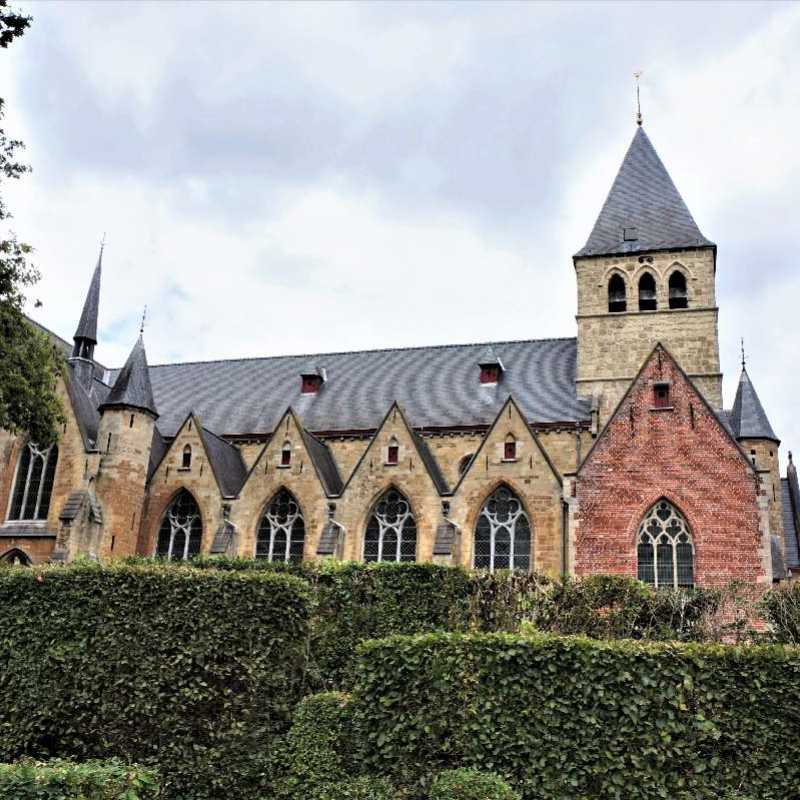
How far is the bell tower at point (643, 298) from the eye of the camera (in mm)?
33938

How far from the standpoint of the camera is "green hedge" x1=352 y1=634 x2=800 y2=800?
Answer: 37.0 ft

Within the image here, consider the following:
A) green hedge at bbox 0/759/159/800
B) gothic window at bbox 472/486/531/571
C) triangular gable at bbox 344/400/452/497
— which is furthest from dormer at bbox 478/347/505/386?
green hedge at bbox 0/759/159/800

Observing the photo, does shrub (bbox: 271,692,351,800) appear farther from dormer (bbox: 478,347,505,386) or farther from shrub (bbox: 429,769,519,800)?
dormer (bbox: 478,347,505,386)

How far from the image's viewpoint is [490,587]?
18.0 m

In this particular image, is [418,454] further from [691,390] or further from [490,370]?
[691,390]

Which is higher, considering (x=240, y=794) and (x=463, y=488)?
(x=463, y=488)

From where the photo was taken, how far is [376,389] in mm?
37219

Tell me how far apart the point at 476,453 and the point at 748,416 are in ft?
44.8

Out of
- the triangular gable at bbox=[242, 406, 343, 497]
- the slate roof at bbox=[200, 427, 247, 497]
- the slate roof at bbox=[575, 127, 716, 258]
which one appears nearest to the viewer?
the triangular gable at bbox=[242, 406, 343, 497]

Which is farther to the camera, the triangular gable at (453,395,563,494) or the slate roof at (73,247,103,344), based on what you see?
the slate roof at (73,247,103,344)

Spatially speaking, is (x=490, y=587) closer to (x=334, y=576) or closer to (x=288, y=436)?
(x=334, y=576)

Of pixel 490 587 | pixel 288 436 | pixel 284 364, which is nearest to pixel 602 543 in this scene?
pixel 490 587

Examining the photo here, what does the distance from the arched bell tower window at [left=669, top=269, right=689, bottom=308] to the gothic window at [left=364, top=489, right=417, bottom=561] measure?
14294 mm

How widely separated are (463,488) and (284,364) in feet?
50.4
